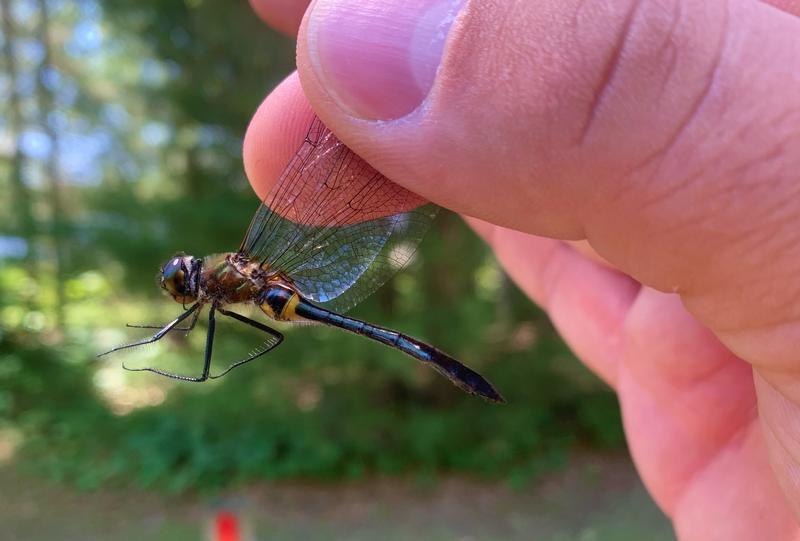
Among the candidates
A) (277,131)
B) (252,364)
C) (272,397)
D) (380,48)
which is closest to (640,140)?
(380,48)

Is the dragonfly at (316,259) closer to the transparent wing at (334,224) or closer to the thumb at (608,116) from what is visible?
the transparent wing at (334,224)

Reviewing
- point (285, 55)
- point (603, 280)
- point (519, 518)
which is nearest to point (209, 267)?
point (603, 280)

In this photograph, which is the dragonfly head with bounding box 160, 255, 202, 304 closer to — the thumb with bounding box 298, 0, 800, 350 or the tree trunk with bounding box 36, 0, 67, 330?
the thumb with bounding box 298, 0, 800, 350

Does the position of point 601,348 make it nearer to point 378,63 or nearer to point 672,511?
point 672,511

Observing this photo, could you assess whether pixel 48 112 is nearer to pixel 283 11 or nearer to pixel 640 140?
pixel 283 11

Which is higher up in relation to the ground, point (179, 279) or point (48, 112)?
point (179, 279)

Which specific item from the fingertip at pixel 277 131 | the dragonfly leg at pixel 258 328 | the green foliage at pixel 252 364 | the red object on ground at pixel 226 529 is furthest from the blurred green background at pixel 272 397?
the fingertip at pixel 277 131

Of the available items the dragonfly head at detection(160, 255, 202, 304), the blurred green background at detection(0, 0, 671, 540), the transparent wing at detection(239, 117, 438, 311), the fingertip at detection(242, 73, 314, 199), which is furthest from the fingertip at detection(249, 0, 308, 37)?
the blurred green background at detection(0, 0, 671, 540)
